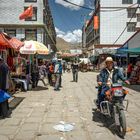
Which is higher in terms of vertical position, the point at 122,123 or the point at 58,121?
the point at 122,123

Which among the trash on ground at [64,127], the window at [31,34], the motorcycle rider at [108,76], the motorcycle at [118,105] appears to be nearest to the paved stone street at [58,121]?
the trash on ground at [64,127]

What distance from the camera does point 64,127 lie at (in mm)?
8867

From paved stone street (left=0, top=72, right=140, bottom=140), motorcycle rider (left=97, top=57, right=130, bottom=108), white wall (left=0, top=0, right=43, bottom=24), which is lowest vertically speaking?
paved stone street (left=0, top=72, right=140, bottom=140)

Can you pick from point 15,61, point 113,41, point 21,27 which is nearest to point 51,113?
point 15,61

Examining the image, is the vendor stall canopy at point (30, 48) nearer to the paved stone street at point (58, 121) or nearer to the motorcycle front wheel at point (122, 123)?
the paved stone street at point (58, 121)

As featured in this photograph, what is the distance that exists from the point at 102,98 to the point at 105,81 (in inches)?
20.6

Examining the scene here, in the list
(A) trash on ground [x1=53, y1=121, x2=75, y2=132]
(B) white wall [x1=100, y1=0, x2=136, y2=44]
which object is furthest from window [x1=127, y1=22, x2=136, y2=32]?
(A) trash on ground [x1=53, y1=121, x2=75, y2=132]

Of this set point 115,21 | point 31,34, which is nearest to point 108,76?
point 31,34

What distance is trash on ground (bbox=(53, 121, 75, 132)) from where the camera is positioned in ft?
28.3

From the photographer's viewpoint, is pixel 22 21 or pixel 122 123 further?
pixel 22 21

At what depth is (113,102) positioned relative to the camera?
847 cm

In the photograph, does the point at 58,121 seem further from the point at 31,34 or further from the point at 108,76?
the point at 31,34

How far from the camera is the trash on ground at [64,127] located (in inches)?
340

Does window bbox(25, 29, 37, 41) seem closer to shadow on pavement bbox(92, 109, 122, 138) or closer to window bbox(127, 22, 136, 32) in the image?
window bbox(127, 22, 136, 32)
